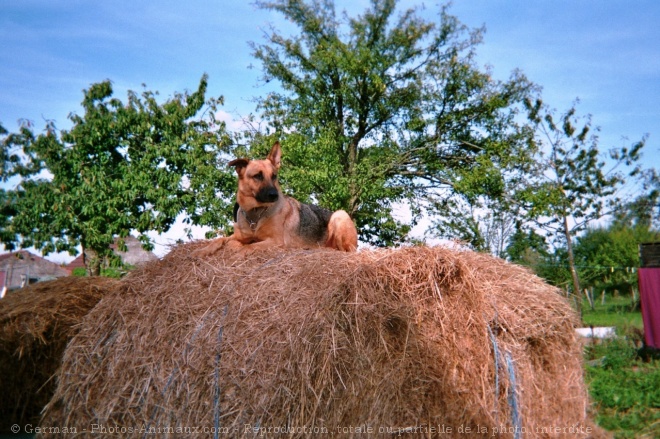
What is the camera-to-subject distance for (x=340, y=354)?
441 cm

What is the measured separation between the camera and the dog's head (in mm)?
6621

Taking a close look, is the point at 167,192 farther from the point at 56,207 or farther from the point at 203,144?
the point at 56,207

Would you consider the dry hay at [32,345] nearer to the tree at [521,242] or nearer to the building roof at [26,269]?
the tree at [521,242]

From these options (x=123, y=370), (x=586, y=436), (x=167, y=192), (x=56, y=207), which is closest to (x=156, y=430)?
(x=123, y=370)

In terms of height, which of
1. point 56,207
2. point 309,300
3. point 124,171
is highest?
point 124,171

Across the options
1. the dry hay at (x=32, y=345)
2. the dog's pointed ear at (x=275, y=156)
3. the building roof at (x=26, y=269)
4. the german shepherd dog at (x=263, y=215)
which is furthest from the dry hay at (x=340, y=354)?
the building roof at (x=26, y=269)

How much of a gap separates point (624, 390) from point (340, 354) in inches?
212

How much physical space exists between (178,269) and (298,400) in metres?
2.27

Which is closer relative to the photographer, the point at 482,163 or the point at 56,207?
the point at 56,207

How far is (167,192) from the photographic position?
18391mm

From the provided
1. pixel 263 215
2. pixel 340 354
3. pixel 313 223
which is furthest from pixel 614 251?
pixel 340 354

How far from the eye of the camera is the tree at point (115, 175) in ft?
60.3

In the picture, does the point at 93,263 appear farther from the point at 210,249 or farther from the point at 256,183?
the point at 210,249

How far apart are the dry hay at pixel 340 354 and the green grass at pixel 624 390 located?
54.4 inches
